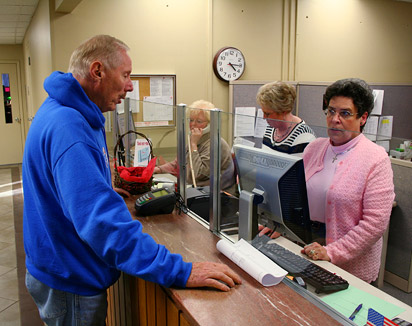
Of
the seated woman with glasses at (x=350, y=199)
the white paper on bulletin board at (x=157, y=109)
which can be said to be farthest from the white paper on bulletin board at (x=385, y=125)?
the seated woman with glasses at (x=350, y=199)

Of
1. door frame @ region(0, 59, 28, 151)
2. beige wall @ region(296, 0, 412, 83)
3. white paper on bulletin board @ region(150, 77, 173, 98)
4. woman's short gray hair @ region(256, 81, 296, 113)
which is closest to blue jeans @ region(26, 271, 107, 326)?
woman's short gray hair @ region(256, 81, 296, 113)

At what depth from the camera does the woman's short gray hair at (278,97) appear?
7.54 feet

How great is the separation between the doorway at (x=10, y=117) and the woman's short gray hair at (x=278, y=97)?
7.60 meters

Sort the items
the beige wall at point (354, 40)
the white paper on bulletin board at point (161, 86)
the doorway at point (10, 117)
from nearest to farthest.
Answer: the white paper on bulletin board at point (161, 86)
the beige wall at point (354, 40)
the doorway at point (10, 117)

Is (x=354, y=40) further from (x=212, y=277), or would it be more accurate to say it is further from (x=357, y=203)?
(x=212, y=277)

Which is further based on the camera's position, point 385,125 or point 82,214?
point 385,125

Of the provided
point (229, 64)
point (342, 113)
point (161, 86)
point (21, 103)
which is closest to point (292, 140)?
point (342, 113)

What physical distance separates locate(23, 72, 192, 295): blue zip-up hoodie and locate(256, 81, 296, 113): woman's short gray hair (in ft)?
4.27

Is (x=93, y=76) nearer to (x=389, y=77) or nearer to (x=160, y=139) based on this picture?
(x=160, y=139)

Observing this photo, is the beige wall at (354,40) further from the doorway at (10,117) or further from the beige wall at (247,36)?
the doorway at (10,117)

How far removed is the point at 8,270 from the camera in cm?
337

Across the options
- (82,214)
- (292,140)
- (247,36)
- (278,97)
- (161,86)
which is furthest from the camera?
(247,36)

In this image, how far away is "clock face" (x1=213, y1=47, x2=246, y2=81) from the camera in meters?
4.25

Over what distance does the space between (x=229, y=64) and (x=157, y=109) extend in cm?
138
